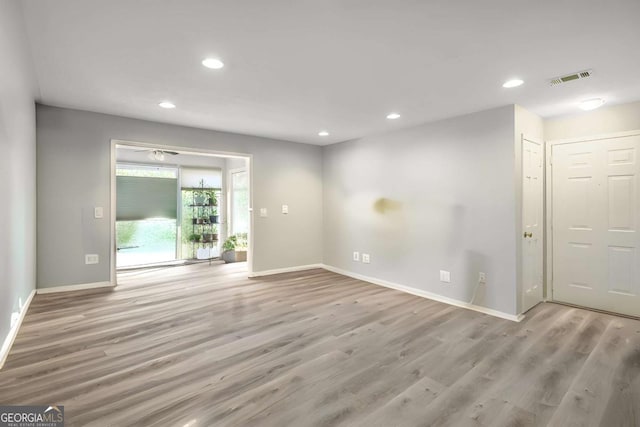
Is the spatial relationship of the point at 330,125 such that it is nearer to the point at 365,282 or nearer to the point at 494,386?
the point at 365,282

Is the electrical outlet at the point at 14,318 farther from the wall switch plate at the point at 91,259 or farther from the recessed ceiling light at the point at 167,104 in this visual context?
the recessed ceiling light at the point at 167,104

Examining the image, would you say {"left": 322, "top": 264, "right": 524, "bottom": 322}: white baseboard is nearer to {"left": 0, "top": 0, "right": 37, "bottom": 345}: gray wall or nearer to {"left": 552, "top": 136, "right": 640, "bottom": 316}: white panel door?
{"left": 552, "top": 136, "right": 640, "bottom": 316}: white panel door

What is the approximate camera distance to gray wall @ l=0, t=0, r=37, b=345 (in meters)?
2.03

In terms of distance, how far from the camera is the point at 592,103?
3367mm

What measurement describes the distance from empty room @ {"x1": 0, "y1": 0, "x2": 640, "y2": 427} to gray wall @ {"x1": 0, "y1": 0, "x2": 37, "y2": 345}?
0.12ft

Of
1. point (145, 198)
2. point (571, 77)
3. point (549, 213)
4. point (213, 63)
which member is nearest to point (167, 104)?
point (213, 63)

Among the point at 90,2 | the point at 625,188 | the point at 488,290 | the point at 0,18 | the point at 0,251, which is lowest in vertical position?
the point at 488,290

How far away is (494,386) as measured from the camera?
2176mm

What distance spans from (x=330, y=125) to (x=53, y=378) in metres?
3.95

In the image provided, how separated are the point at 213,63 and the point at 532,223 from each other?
3.88m

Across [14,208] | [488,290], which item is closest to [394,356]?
[488,290]

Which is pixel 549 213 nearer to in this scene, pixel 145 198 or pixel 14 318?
pixel 14 318

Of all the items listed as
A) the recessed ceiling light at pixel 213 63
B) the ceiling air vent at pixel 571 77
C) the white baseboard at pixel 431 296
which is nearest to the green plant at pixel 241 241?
the white baseboard at pixel 431 296

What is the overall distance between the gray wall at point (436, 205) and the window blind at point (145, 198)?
3.93 meters
